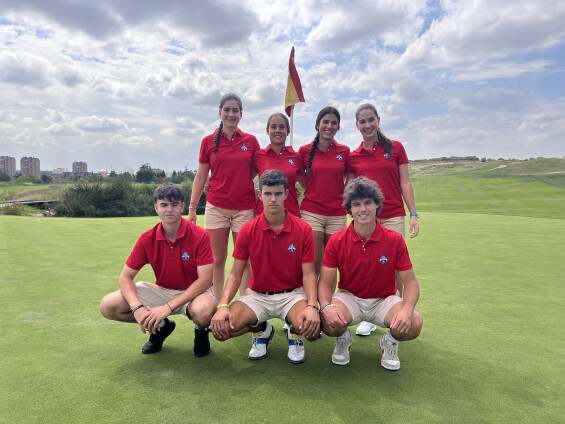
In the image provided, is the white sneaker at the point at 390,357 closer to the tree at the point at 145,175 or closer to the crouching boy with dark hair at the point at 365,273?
the crouching boy with dark hair at the point at 365,273

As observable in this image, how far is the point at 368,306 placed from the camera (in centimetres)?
355

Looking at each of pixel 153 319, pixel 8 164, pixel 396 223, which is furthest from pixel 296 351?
pixel 8 164

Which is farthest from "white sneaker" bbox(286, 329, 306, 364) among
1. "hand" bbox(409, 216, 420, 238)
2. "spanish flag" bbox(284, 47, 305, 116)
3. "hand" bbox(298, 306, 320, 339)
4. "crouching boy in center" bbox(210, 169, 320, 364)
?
"spanish flag" bbox(284, 47, 305, 116)

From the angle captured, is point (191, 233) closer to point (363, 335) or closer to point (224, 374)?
point (224, 374)

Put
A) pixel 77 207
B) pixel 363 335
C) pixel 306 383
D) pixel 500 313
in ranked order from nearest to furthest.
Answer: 1. pixel 306 383
2. pixel 363 335
3. pixel 500 313
4. pixel 77 207

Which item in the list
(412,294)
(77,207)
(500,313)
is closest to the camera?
(412,294)

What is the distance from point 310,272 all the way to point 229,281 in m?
0.75

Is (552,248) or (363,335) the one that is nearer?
(363,335)

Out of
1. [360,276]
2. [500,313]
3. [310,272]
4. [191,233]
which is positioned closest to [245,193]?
[191,233]

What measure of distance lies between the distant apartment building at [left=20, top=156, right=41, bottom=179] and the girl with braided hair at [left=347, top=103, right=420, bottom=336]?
195 metres

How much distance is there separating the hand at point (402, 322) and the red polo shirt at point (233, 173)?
2046mm

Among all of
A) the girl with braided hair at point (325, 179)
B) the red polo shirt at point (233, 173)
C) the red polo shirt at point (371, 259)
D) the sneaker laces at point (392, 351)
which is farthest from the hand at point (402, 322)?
the red polo shirt at point (233, 173)

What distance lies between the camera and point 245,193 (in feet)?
14.4

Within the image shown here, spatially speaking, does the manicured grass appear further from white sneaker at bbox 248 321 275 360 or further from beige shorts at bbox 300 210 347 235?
beige shorts at bbox 300 210 347 235
